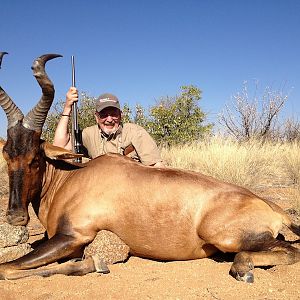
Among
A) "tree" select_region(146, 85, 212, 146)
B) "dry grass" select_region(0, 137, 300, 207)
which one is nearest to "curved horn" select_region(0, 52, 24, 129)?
"dry grass" select_region(0, 137, 300, 207)

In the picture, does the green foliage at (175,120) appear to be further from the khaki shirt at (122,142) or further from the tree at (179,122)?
the khaki shirt at (122,142)

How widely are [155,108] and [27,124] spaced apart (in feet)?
45.7

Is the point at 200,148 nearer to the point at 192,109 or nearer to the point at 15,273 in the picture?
the point at 192,109

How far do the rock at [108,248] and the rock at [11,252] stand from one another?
31.6 inches

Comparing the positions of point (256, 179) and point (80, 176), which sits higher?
point (80, 176)

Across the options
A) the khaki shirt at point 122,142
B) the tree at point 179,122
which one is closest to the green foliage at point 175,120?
the tree at point 179,122

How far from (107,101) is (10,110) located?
1.84 meters

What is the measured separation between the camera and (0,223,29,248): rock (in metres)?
4.71

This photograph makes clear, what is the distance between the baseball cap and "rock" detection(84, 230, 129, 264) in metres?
2.37

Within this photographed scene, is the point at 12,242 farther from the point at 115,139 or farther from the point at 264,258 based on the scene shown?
the point at 264,258

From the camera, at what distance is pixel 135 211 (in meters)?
4.50

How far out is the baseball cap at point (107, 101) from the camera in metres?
6.30

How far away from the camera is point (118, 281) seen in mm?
4082

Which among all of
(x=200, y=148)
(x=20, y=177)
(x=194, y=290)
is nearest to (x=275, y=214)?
(x=194, y=290)
